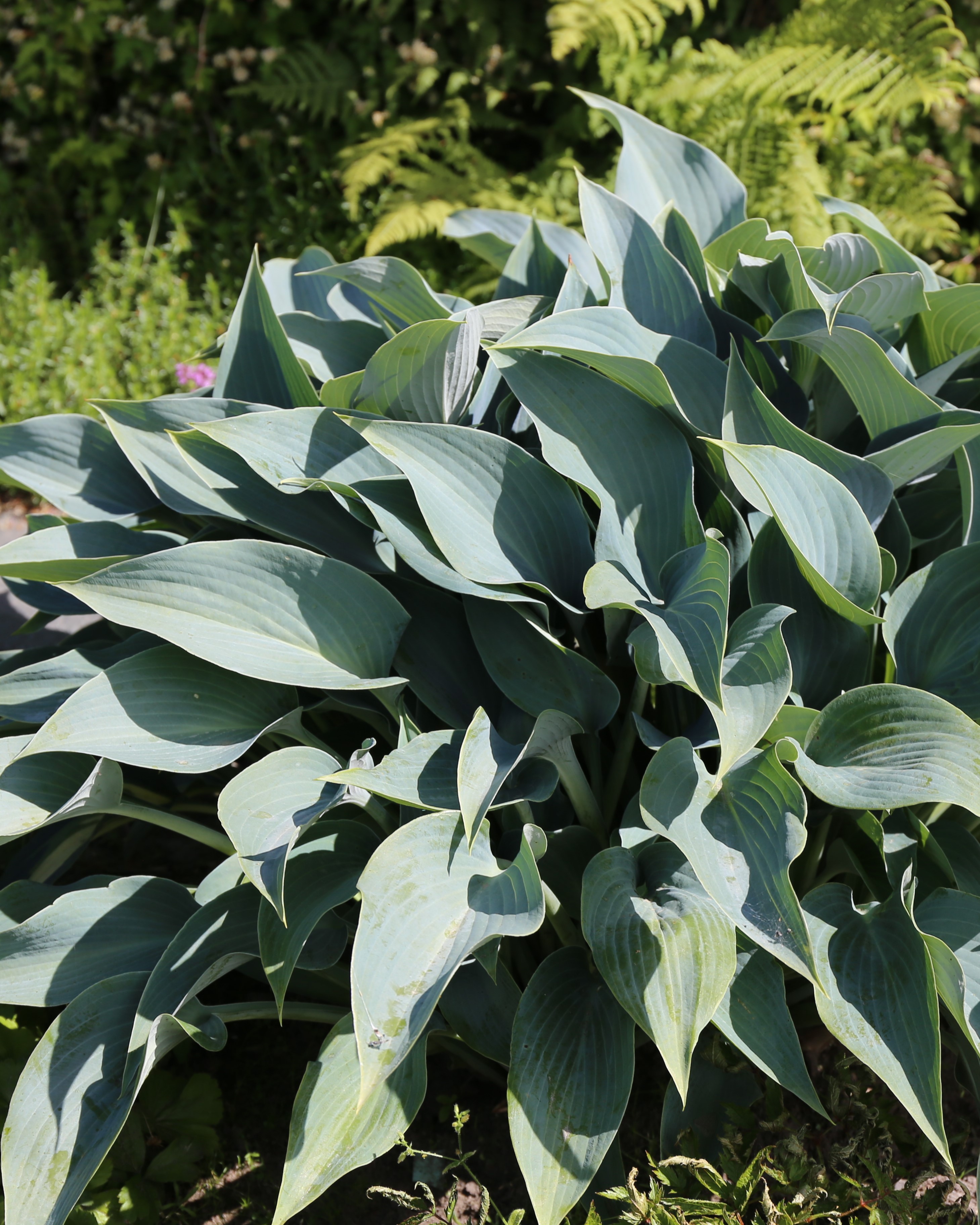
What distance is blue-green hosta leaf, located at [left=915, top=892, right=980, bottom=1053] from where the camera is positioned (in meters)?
1.15

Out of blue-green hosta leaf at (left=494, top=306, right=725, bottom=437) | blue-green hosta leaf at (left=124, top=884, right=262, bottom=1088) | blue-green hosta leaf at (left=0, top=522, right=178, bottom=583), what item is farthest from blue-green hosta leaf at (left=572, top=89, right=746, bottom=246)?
blue-green hosta leaf at (left=124, top=884, right=262, bottom=1088)

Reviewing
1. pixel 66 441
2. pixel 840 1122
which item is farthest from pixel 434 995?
pixel 66 441

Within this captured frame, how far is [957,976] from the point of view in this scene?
1.15 m

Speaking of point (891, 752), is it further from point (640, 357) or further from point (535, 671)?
point (640, 357)

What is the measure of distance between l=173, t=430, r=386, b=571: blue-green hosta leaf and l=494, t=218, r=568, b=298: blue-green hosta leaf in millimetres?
617

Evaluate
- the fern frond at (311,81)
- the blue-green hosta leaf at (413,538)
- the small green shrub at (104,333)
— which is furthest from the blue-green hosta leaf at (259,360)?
the fern frond at (311,81)

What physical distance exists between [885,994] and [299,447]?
3.52 feet

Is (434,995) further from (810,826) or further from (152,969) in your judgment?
(810,826)

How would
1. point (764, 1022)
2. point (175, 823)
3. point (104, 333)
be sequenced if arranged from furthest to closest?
point (104, 333) → point (175, 823) → point (764, 1022)

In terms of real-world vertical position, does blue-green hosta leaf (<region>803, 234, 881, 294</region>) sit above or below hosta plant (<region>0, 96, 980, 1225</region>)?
above

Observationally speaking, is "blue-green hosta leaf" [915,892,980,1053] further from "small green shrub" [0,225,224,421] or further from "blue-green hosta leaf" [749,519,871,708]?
"small green shrub" [0,225,224,421]

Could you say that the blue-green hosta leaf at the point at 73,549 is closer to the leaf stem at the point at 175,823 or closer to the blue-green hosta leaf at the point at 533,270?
the leaf stem at the point at 175,823

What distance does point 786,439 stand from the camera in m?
1.35

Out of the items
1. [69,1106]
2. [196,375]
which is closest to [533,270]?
[69,1106]
